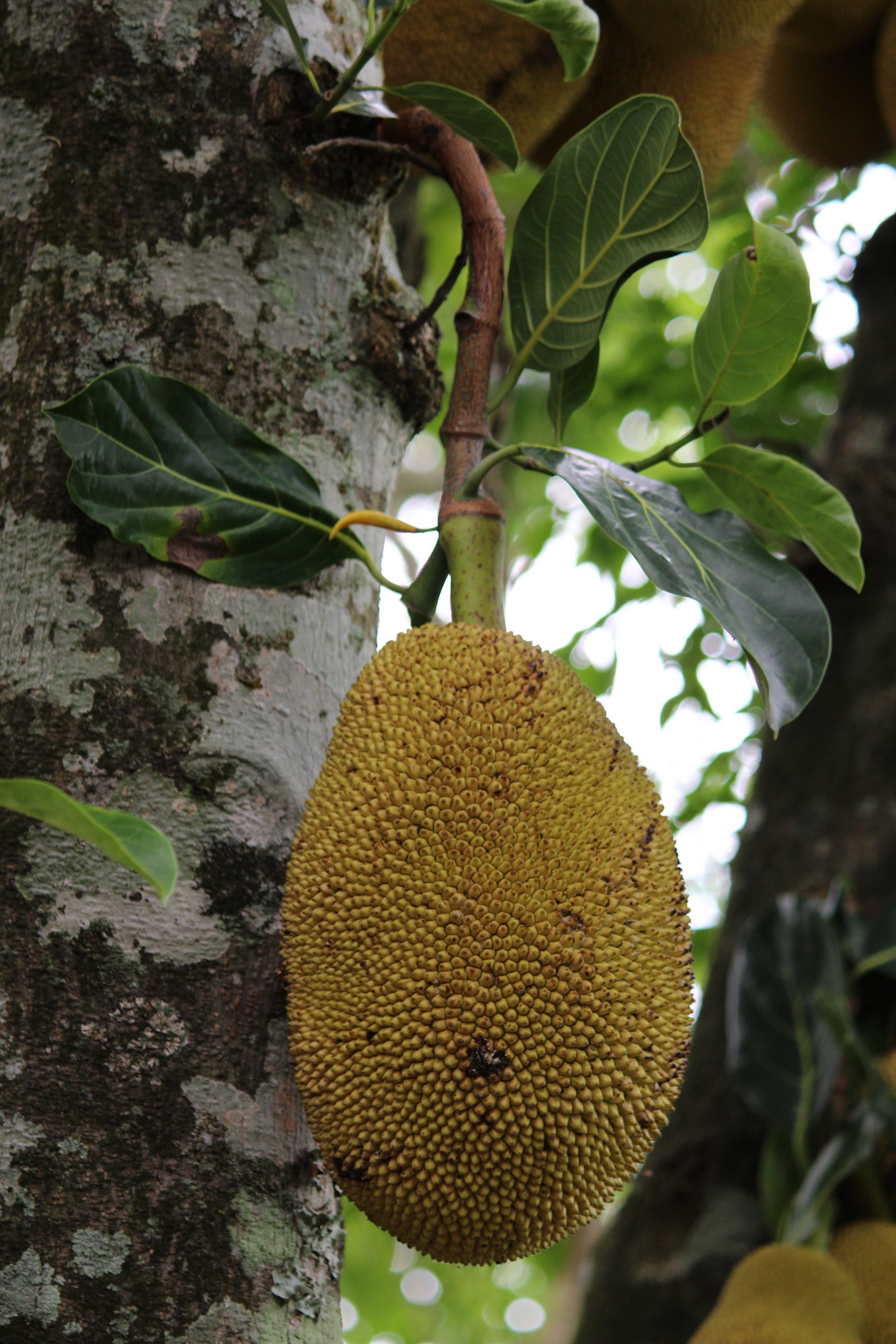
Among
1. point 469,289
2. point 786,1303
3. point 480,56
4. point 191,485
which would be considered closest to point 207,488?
point 191,485

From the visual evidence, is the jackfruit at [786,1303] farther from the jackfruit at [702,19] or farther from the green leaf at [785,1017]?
the jackfruit at [702,19]

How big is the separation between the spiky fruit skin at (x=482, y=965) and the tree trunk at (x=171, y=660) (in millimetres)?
71

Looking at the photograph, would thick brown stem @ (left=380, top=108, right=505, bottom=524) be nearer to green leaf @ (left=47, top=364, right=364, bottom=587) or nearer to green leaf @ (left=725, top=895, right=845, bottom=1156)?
green leaf @ (left=47, top=364, right=364, bottom=587)

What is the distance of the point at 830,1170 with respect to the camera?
4.45 ft

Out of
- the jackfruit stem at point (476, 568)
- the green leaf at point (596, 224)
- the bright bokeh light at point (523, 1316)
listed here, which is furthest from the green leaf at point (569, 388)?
the bright bokeh light at point (523, 1316)

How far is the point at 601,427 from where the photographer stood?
2965 millimetres

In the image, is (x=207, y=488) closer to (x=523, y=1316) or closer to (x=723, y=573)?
(x=723, y=573)

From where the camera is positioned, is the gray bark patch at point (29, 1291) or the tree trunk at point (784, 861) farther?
the tree trunk at point (784, 861)

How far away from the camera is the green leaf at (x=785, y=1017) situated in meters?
1.48

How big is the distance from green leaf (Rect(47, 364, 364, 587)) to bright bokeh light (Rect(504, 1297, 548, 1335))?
4.79m

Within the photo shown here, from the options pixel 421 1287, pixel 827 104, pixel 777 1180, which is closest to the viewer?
pixel 777 1180

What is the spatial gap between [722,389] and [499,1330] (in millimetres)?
5022

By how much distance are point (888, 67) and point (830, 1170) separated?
1.59m

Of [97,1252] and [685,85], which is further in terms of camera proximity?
[685,85]
